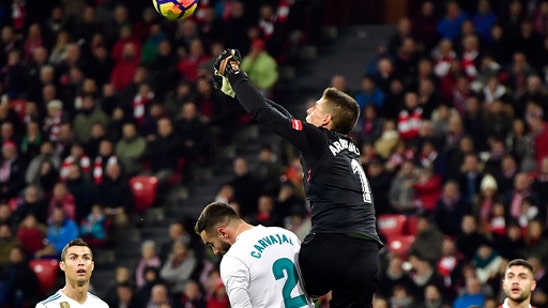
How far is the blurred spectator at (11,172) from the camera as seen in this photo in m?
18.5

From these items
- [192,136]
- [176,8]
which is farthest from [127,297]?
[176,8]

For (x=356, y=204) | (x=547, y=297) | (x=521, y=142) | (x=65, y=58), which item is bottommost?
(x=547, y=297)

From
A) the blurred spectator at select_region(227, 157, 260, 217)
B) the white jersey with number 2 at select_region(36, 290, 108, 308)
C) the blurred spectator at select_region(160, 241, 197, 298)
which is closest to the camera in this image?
the white jersey with number 2 at select_region(36, 290, 108, 308)

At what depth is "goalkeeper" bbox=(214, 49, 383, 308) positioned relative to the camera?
25.3ft

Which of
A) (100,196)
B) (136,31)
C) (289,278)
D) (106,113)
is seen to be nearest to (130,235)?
(100,196)

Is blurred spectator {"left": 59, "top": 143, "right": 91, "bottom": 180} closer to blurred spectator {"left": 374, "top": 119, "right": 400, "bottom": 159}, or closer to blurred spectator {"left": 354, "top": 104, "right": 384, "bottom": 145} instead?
blurred spectator {"left": 354, "top": 104, "right": 384, "bottom": 145}

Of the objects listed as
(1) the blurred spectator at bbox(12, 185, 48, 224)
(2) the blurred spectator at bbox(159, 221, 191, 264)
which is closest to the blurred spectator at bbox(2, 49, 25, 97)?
(1) the blurred spectator at bbox(12, 185, 48, 224)

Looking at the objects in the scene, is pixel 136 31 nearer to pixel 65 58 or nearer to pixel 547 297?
pixel 65 58

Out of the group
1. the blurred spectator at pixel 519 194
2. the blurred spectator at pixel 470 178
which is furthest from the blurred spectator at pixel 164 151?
the blurred spectator at pixel 519 194

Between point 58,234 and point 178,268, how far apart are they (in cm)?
227

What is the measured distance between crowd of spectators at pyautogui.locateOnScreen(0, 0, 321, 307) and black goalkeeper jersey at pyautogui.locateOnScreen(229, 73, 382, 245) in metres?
7.47

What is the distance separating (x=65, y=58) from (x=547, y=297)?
9821mm

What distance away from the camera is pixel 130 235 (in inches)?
692

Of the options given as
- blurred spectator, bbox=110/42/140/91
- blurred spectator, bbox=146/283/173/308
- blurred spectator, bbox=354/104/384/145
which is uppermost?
blurred spectator, bbox=110/42/140/91
